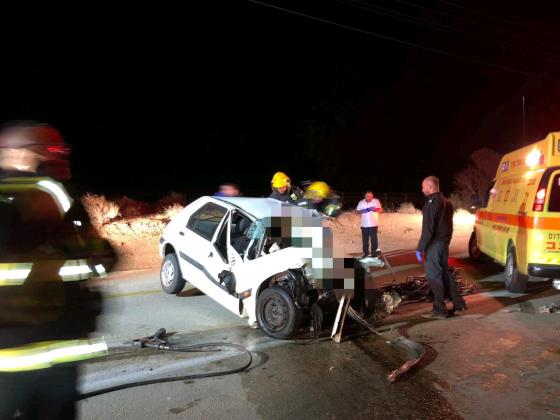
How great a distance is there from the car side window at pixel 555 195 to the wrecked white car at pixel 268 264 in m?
3.34

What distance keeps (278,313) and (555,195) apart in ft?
14.9

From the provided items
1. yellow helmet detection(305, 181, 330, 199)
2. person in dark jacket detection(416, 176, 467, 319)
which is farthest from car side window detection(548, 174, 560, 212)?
yellow helmet detection(305, 181, 330, 199)

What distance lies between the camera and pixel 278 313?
17.9 ft

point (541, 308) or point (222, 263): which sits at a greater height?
point (222, 263)

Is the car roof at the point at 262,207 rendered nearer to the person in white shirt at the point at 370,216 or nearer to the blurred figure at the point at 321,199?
the blurred figure at the point at 321,199

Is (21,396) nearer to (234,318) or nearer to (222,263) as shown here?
(222,263)

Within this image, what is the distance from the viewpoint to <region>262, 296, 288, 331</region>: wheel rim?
537cm

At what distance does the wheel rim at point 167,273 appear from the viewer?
7.34 metres

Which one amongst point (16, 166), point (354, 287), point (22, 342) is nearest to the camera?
point (22, 342)

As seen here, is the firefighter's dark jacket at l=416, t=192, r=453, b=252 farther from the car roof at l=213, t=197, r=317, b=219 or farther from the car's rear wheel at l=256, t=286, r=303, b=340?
the car's rear wheel at l=256, t=286, r=303, b=340

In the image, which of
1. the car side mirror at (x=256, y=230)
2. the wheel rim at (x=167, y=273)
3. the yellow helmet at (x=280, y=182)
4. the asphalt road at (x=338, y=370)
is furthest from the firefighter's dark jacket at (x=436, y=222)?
the wheel rim at (x=167, y=273)

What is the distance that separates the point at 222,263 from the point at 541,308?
175 inches

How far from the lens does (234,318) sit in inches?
254

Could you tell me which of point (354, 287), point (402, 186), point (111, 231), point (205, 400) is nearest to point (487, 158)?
point (402, 186)
